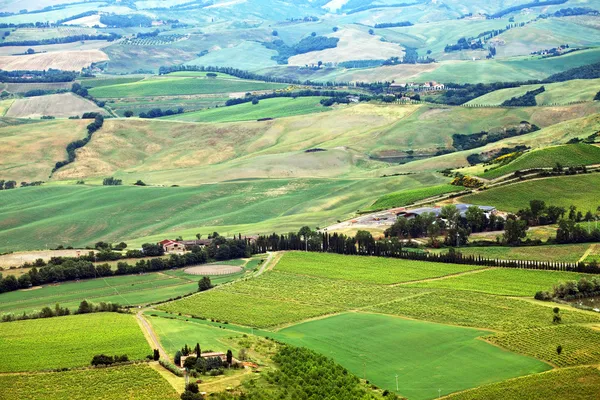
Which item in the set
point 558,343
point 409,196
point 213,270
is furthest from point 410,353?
point 409,196

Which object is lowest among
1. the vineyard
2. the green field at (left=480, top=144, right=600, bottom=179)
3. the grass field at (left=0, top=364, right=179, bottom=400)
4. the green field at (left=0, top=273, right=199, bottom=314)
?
the grass field at (left=0, top=364, right=179, bottom=400)

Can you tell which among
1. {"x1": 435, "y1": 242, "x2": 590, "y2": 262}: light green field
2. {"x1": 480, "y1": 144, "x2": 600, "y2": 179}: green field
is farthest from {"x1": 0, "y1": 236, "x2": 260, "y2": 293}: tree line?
{"x1": 480, "y1": 144, "x2": 600, "y2": 179}: green field

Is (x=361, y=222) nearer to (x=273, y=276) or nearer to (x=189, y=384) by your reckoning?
(x=273, y=276)

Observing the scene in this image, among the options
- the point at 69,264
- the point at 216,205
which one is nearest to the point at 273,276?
the point at 69,264

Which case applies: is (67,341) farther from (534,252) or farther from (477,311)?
(534,252)

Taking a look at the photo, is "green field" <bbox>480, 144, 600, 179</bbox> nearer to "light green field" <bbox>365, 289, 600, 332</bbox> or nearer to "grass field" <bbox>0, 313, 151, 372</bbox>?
"light green field" <bbox>365, 289, 600, 332</bbox>
